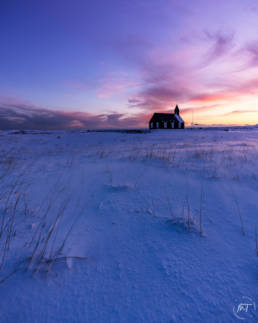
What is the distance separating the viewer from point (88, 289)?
1171 mm

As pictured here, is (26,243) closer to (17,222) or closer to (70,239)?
(70,239)

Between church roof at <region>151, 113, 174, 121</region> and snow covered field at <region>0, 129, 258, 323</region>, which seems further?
church roof at <region>151, 113, 174, 121</region>

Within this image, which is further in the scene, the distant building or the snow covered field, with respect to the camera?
the distant building

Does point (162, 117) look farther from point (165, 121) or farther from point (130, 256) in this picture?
point (130, 256)

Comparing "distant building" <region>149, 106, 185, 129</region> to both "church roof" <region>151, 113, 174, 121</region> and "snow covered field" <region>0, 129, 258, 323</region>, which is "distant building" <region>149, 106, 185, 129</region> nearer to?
"church roof" <region>151, 113, 174, 121</region>

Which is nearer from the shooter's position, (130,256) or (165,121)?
(130,256)

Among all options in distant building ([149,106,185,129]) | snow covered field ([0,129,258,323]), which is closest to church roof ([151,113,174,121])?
distant building ([149,106,185,129])

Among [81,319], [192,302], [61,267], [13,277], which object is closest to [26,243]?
[13,277]

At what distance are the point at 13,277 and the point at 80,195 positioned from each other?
1.68 m

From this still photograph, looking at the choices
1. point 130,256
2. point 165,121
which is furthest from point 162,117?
point 130,256

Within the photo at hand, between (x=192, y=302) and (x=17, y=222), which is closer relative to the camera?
(x=192, y=302)

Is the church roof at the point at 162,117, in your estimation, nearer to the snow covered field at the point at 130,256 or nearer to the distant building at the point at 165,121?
the distant building at the point at 165,121

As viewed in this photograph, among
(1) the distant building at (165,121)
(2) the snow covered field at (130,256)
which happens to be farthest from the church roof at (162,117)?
(2) the snow covered field at (130,256)

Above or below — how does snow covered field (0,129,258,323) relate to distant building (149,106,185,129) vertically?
below
